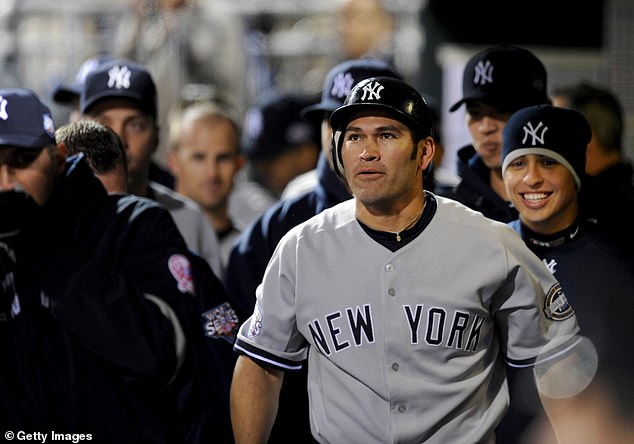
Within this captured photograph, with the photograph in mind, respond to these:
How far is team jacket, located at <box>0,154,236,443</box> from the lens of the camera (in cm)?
358

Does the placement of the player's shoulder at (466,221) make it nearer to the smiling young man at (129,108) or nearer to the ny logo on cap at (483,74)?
the ny logo on cap at (483,74)

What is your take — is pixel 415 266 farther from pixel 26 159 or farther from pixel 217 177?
pixel 217 177

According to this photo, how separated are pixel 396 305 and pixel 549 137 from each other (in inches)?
39.2

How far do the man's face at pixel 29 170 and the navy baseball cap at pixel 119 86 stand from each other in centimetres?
120

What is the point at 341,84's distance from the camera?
16.4ft

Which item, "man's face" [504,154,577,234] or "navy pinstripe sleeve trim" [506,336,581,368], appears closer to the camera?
"navy pinstripe sleeve trim" [506,336,581,368]

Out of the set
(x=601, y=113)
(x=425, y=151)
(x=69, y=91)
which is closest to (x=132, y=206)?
(x=425, y=151)

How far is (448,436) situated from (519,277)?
0.53 metres

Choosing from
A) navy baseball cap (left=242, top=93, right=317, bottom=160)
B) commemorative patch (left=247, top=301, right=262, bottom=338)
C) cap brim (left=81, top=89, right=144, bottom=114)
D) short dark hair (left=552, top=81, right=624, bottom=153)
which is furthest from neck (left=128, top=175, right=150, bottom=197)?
navy baseball cap (left=242, top=93, right=317, bottom=160)

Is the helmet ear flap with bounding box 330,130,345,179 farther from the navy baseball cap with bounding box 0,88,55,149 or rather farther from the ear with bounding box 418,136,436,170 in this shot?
the navy baseball cap with bounding box 0,88,55,149

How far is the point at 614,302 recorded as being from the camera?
4.01 m

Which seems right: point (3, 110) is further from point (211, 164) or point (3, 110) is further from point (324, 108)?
point (211, 164)

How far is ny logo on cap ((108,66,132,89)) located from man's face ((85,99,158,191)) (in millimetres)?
65

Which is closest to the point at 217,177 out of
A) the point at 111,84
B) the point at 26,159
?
the point at 111,84
